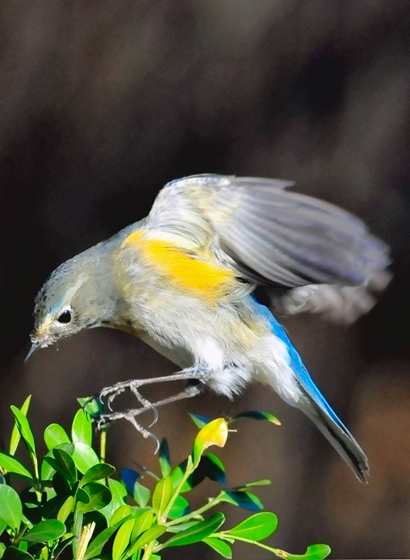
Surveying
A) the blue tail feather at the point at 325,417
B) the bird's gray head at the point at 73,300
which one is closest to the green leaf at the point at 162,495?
the bird's gray head at the point at 73,300

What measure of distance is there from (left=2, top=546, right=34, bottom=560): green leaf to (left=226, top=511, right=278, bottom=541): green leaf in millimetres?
324

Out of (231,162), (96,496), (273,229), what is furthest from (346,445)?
(231,162)

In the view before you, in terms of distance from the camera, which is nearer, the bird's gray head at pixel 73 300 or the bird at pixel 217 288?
the bird at pixel 217 288

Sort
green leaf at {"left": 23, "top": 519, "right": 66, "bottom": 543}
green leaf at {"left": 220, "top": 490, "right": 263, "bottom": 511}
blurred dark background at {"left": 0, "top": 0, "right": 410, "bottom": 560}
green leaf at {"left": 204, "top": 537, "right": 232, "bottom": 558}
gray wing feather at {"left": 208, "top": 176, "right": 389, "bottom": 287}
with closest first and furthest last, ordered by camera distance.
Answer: green leaf at {"left": 23, "top": 519, "right": 66, "bottom": 543} < green leaf at {"left": 204, "top": 537, "right": 232, "bottom": 558} < green leaf at {"left": 220, "top": 490, "right": 263, "bottom": 511} < gray wing feather at {"left": 208, "top": 176, "right": 389, "bottom": 287} < blurred dark background at {"left": 0, "top": 0, "right": 410, "bottom": 560}

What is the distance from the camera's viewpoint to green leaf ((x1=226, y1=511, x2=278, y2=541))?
46.6 inches

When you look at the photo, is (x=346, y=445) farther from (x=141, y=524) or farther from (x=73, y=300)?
(x=141, y=524)

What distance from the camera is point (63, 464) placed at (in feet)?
3.30

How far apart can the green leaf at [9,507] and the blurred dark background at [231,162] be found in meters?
2.08

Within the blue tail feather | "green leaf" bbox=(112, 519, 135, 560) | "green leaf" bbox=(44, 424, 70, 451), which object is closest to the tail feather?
the blue tail feather

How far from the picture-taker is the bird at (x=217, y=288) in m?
1.66

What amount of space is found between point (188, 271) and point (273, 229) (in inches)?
10.9

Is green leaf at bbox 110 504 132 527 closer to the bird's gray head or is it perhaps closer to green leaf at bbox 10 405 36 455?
green leaf at bbox 10 405 36 455

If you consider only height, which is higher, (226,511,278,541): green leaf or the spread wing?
the spread wing

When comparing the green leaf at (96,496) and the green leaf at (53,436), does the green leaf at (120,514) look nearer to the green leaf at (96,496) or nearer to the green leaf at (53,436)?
the green leaf at (96,496)
